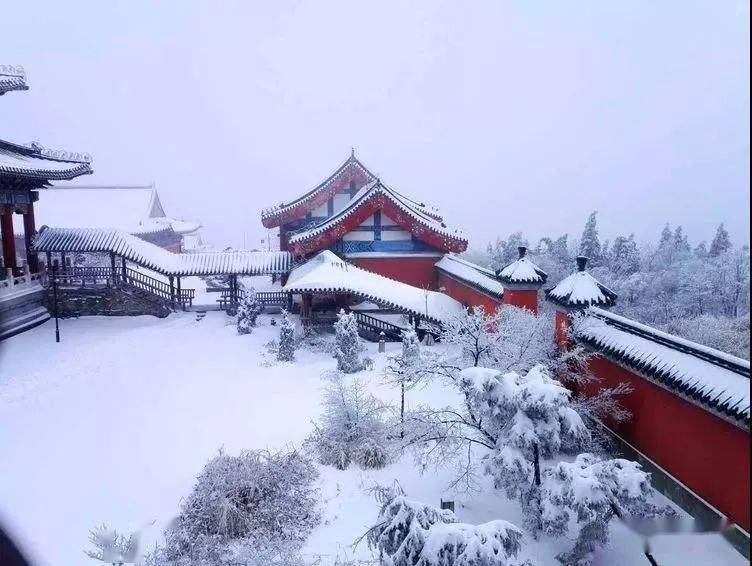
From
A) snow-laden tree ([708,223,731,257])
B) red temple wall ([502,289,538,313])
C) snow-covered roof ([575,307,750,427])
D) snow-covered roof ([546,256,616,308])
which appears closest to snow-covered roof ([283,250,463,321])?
red temple wall ([502,289,538,313])

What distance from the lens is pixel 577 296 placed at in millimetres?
8875

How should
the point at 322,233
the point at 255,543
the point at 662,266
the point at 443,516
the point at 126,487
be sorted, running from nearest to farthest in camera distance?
the point at 443,516 → the point at 255,543 → the point at 126,487 → the point at 322,233 → the point at 662,266

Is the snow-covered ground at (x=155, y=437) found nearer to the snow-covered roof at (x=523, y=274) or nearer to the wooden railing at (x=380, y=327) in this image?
the wooden railing at (x=380, y=327)

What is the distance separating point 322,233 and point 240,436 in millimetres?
10117

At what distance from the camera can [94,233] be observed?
16.9 meters

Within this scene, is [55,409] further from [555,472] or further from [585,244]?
[585,244]

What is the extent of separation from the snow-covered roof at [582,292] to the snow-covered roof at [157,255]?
11.7 metres

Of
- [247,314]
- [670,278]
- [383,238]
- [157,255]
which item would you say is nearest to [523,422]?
[247,314]

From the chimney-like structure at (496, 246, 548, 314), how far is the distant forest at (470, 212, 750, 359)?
7.29 m

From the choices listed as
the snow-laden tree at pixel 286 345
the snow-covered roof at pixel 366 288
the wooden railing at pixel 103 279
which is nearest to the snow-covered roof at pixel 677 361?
the snow-covered roof at pixel 366 288

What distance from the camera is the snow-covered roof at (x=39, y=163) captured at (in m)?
13.9

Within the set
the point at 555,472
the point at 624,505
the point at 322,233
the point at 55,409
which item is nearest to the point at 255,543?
the point at 555,472

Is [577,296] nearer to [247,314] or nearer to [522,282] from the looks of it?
[522,282]

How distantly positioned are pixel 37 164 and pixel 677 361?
18386 mm
